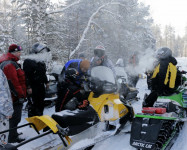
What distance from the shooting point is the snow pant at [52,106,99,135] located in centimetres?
258

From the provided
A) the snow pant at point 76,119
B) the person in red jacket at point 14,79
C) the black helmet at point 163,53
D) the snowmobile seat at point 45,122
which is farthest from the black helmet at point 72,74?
the black helmet at point 163,53

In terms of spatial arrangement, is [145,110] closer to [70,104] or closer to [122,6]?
[70,104]

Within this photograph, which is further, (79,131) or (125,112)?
(125,112)

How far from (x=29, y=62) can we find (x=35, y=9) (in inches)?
339

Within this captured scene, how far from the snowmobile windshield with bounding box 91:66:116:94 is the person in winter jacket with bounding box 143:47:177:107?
1.16 m

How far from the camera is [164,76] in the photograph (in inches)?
160

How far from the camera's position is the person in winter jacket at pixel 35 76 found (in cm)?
437

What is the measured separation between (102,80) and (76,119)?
41.0 inches

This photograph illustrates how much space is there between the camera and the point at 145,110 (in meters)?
3.23

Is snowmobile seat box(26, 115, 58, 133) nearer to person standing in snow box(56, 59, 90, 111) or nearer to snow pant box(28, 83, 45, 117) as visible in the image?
person standing in snow box(56, 59, 90, 111)

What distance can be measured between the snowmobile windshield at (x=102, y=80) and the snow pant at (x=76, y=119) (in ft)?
1.99

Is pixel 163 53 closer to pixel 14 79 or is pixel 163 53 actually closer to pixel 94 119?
pixel 94 119

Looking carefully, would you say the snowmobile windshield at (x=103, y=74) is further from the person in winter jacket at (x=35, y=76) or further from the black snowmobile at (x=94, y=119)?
the person in winter jacket at (x=35, y=76)

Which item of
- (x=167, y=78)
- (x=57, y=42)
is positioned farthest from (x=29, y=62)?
(x=57, y=42)
